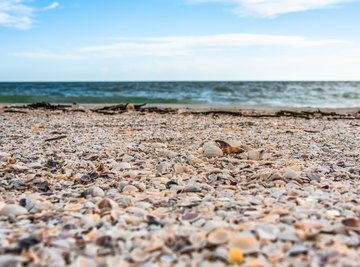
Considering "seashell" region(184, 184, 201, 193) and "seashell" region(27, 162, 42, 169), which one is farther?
"seashell" region(27, 162, 42, 169)

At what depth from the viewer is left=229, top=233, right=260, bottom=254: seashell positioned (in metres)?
2.04

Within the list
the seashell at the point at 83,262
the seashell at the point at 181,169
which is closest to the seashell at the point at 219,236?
the seashell at the point at 83,262

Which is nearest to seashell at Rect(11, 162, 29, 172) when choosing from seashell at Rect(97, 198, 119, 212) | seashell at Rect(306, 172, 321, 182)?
seashell at Rect(97, 198, 119, 212)

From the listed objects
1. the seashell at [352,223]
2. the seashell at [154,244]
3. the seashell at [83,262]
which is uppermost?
the seashell at [352,223]

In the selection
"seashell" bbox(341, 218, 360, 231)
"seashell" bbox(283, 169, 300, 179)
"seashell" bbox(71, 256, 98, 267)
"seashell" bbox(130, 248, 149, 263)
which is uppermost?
"seashell" bbox(341, 218, 360, 231)

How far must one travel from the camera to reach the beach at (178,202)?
2.06m

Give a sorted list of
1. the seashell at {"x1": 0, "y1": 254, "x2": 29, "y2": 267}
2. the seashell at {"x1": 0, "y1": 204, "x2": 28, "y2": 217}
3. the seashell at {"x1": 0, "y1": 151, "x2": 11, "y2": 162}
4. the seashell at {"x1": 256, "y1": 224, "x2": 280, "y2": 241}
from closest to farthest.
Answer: the seashell at {"x1": 0, "y1": 254, "x2": 29, "y2": 267} < the seashell at {"x1": 256, "y1": 224, "x2": 280, "y2": 241} < the seashell at {"x1": 0, "y1": 204, "x2": 28, "y2": 217} < the seashell at {"x1": 0, "y1": 151, "x2": 11, "y2": 162}

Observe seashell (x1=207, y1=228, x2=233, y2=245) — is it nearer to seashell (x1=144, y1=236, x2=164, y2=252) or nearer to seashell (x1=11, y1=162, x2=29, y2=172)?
seashell (x1=144, y1=236, x2=164, y2=252)

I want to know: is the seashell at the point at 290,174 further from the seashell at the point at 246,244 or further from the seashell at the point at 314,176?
the seashell at the point at 246,244

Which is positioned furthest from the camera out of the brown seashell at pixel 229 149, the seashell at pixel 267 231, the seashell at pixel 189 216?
the brown seashell at pixel 229 149

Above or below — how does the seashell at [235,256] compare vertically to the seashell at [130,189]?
above

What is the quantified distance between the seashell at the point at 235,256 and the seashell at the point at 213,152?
3.00 metres

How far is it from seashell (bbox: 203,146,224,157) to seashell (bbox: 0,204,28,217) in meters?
2.58

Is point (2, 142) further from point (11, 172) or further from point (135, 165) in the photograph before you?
point (135, 165)
